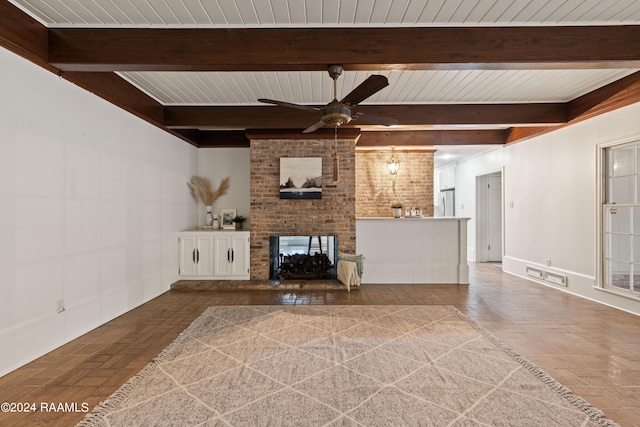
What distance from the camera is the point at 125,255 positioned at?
3895 millimetres

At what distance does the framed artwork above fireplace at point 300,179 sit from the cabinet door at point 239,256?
1.03 metres

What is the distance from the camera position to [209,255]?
532cm

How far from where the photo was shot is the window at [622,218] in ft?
12.6

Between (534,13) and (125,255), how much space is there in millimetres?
4772

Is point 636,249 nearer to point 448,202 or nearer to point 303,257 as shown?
point 303,257

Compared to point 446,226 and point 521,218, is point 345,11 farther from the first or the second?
point 521,218

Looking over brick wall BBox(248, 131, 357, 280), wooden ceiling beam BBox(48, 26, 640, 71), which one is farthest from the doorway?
wooden ceiling beam BBox(48, 26, 640, 71)

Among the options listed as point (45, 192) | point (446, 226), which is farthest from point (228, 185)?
point (446, 226)

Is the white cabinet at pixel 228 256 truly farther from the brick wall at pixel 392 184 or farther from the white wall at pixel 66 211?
the brick wall at pixel 392 184

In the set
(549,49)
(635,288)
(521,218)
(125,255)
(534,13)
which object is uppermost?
(534,13)

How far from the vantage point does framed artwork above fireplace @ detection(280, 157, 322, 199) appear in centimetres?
541

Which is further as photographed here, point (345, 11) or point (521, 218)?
point (521, 218)

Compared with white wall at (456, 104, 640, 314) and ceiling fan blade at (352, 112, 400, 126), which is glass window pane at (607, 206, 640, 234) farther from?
ceiling fan blade at (352, 112, 400, 126)

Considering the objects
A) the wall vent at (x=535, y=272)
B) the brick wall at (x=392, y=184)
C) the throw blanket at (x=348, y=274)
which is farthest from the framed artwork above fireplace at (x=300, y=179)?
the wall vent at (x=535, y=272)
